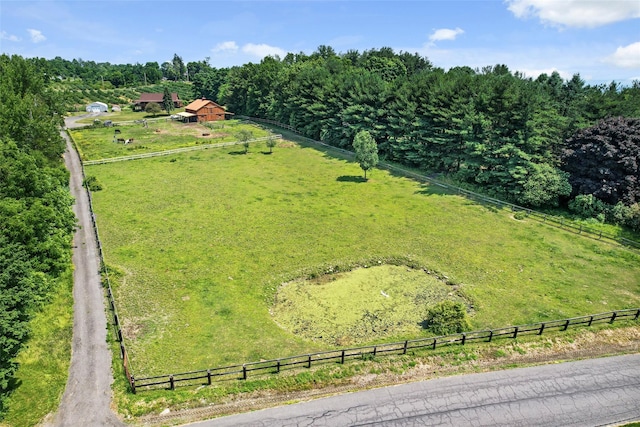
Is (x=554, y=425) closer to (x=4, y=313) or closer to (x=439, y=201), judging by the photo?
(x=4, y=313)

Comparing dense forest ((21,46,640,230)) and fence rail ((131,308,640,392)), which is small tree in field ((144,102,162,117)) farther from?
fence rail ((131,308,640,392))

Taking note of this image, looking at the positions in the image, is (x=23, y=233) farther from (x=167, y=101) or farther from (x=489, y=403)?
(x=167, y=101)

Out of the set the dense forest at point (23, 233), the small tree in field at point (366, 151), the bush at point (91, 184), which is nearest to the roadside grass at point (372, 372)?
the dense forest at point (23, 233)

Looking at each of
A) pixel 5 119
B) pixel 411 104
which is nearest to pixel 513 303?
pixel 411 104

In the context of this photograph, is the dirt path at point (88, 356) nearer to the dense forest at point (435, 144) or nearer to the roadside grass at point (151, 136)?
the dense forest at point (435, 144)

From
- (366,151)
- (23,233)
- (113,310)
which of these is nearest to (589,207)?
(366,151)

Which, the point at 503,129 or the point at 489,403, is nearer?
the point at 489,403

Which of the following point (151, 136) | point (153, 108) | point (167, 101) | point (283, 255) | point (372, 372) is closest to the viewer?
point (372, 372)

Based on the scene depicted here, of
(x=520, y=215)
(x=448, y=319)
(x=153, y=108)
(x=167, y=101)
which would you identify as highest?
(x=167, y=101)
